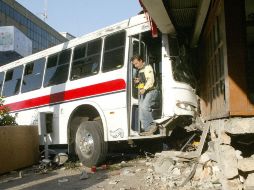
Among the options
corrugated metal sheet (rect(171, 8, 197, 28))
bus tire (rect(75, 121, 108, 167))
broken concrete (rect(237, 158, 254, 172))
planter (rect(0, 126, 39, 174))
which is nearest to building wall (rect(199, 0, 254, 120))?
broken concrete (rect(237, 158, 254, 172))

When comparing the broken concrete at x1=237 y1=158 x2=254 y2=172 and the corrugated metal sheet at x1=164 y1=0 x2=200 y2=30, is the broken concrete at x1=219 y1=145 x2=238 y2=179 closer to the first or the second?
→ the broken concrete at x1=237 y1=158 x2=254 y2=172

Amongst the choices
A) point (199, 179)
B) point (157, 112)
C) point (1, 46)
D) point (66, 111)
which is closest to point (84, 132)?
point (66, 111)

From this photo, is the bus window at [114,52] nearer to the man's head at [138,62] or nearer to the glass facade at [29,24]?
the man's head at [138,62]

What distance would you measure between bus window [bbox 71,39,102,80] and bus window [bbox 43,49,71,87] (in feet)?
1.05

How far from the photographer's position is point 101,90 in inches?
336

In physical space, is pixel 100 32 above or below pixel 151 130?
above

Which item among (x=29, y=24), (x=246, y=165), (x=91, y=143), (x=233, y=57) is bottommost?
(x=246, y=165)

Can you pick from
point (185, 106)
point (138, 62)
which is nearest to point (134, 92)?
point (138, 62)

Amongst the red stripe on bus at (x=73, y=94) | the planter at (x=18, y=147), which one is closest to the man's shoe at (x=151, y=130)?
the red stripe on bus at (x=73, y=94)

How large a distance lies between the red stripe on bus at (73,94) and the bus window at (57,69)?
0.38m

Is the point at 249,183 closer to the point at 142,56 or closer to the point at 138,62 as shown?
the point at 138,62

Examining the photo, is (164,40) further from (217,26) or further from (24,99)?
(24,99)

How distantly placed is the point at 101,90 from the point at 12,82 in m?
4.39

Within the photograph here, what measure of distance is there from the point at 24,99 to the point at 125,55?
4.11 meters
